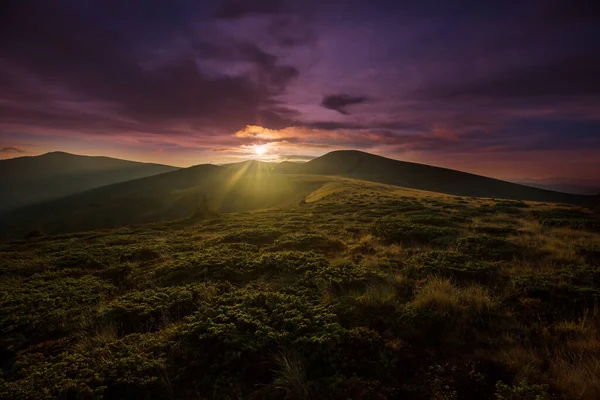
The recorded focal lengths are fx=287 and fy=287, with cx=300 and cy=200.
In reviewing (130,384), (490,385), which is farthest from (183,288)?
(490,385)

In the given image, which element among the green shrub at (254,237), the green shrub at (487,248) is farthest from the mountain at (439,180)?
the green shrub at (487,248)

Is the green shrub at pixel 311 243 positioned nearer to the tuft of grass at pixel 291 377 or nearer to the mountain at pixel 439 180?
the tuft of grass at pixel 291 377

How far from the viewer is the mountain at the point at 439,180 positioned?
14825 centimetres

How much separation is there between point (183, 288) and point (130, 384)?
4165 millimetres

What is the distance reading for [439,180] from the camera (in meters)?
173

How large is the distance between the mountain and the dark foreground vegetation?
140884 mm

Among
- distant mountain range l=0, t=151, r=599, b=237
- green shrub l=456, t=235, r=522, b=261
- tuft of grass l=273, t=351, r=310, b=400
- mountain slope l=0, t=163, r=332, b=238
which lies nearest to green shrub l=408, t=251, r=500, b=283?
green shrub l=456, t=235, r=522, b=261

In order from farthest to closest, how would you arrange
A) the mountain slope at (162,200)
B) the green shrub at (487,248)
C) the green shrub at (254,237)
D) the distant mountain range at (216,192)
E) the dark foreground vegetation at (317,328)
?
the distant mountain range at (216,192)
the mountain slope at (162,200)
the green shrub at (254,237)
the green shrub at (487,248)
the dark foreground vegetation at (317,328)

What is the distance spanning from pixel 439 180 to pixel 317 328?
188 m

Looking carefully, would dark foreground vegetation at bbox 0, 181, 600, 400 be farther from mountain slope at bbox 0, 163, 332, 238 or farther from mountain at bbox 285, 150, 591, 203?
mountain at bbox 285, 150, 591, 203

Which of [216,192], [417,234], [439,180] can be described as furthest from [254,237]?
[439,180]

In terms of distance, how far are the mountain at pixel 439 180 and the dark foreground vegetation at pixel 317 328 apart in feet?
462

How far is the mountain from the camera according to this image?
14825 cm

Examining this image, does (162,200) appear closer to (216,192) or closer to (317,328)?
(216,192)
